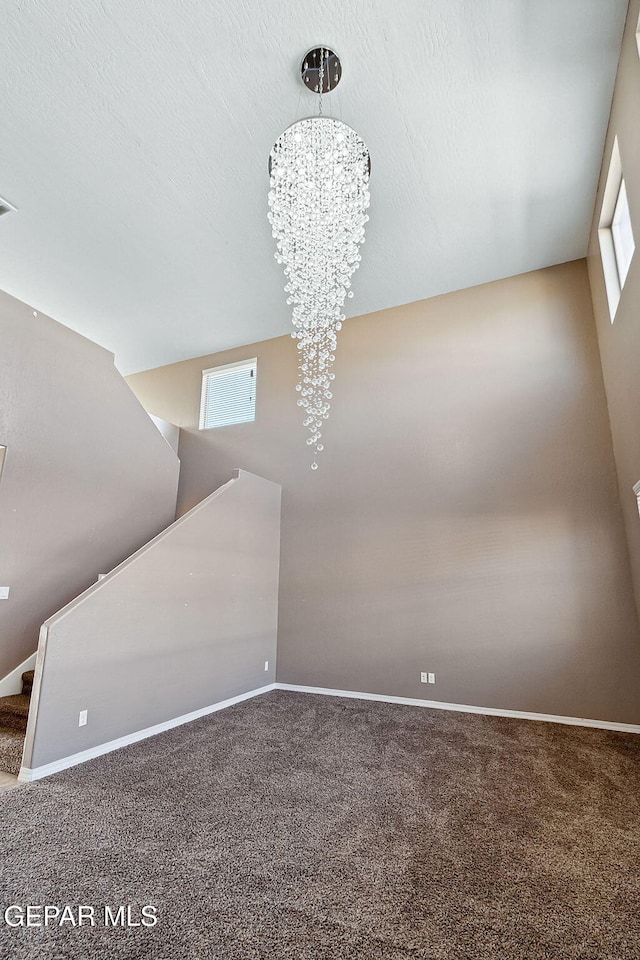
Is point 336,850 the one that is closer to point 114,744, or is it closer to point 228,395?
point 114,744

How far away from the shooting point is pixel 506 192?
412 cm

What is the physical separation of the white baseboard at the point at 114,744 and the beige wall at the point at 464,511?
4.02 feet

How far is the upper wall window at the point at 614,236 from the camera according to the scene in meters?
3.67

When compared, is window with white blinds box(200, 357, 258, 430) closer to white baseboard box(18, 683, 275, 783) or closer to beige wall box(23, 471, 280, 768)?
beige wall box(23, 471, 280, 768)

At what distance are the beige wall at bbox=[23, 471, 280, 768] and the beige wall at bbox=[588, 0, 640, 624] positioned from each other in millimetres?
3881

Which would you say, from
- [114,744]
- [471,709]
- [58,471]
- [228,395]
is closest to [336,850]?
[114,744]

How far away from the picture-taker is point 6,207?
4125 mm

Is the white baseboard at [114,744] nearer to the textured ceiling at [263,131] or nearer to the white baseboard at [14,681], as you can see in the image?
the white baseboard at [14,681]

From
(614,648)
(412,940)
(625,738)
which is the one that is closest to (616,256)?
(614,648)

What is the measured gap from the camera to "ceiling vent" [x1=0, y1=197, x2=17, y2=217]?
13.4 feet

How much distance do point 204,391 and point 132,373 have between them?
151 cm

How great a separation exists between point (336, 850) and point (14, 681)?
3536 mm

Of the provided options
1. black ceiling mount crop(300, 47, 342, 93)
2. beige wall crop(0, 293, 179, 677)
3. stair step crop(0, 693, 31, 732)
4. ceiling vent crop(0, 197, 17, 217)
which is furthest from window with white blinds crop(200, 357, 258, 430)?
stair step crop(0, 693, 31, 732)

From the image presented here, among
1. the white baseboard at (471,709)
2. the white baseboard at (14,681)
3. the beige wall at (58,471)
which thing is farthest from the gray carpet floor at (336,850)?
the beige wall at (58,471)
